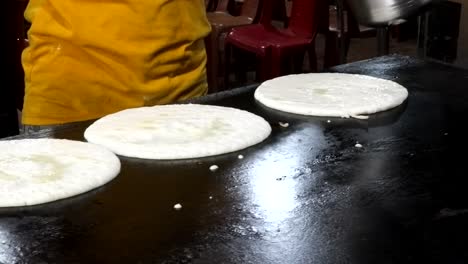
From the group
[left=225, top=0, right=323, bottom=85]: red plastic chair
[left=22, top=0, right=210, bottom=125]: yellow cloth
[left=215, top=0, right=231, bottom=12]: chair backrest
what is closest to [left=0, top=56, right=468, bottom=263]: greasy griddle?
[left=22, top=0, right=210, bottom=125]: yellow cloth

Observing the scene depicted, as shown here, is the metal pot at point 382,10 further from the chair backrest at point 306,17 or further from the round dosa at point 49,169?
the chair backrest at point 306,17

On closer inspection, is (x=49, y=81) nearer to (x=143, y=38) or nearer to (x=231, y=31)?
(x=143, y=38)

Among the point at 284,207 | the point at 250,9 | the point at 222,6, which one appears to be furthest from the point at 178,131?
the point at 222,6

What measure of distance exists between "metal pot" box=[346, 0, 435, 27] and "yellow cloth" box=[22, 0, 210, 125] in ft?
1.83

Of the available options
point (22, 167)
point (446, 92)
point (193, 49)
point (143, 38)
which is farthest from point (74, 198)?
point (446, 92)

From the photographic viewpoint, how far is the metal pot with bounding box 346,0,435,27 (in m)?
2.06

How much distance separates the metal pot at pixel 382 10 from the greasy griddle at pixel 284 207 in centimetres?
59

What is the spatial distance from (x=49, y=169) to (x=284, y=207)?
0.47m

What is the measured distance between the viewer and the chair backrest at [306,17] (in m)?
Answer: 3.99

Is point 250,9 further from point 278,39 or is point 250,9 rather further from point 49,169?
point 49,169

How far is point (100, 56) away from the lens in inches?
73.7

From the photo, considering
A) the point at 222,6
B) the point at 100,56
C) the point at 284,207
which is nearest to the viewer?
the point at 284,207

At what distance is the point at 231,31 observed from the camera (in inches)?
169

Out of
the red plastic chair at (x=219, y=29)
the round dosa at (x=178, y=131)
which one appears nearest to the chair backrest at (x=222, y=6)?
the red plastic chair at (x=219, y=29)
